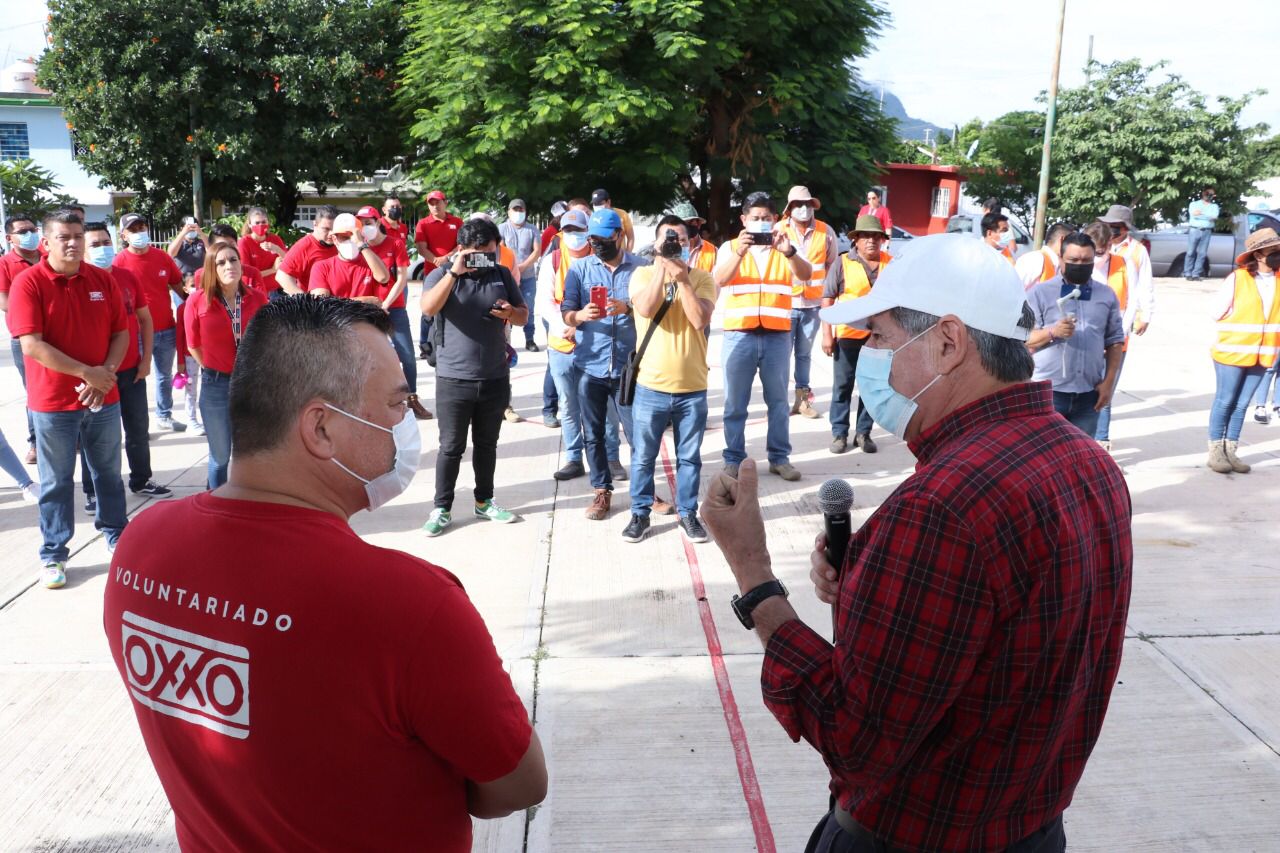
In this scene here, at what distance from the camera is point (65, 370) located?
535cm

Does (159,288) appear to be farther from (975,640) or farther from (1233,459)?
(1233,459)

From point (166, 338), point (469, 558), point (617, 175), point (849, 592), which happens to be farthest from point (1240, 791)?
point (617, 175)

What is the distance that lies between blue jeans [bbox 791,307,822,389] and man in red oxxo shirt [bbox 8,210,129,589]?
216 inches

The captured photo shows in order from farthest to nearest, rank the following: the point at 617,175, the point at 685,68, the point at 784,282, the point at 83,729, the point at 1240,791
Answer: the point at 617,175, the point at 685,68, the point at 784,282, the point at 83,729, the point at 1240,791

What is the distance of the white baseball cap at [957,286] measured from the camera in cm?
184

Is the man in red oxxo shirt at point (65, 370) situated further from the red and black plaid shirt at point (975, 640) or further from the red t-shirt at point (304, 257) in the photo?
the red and black plaid shirt at point (975, 640)

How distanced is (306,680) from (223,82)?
27.4 m

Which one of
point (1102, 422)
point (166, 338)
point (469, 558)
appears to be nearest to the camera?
point (469, 558)

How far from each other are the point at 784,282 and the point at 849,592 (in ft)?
18.1

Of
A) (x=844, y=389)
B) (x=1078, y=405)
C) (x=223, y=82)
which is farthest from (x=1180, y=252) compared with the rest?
(x=223, y=82)

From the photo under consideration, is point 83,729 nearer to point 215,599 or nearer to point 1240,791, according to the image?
point 215,599

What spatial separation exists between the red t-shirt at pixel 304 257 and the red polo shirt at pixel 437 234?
286 cm

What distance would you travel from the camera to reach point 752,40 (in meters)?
20.7

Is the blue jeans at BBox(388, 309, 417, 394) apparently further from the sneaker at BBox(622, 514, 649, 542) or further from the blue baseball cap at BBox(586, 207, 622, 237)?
the sneaker at BBox(622, 514, 649, 542)
